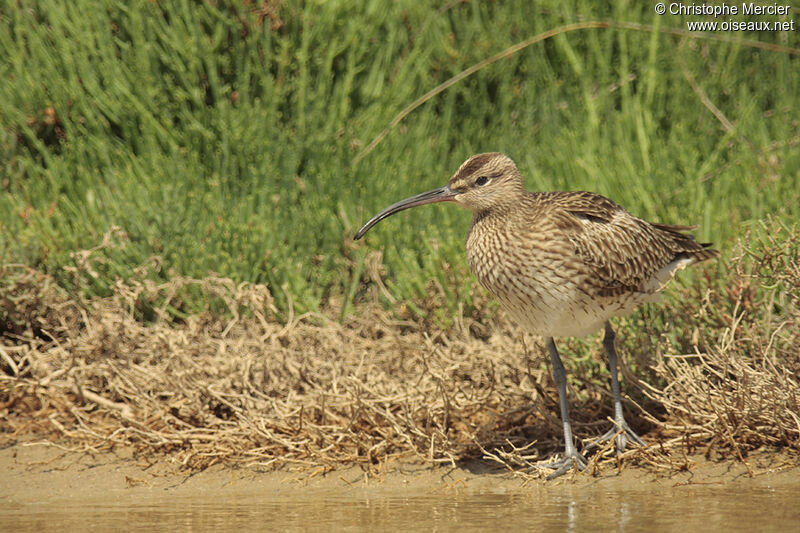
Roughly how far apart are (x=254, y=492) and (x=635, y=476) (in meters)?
1.98

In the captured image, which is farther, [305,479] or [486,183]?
[486,183]

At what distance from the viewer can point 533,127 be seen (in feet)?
28.6

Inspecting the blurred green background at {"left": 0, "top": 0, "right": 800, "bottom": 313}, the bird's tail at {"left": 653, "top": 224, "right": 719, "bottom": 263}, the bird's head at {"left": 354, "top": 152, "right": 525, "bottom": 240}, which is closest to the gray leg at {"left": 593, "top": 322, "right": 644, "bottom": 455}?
the bird's tail at {"left": 653, "top": 224, "right": 719, "bottom": 263}

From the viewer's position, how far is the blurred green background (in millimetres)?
7016

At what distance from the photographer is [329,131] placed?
7.80 meters

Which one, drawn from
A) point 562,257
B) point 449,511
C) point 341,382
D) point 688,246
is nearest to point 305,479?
point 341,382

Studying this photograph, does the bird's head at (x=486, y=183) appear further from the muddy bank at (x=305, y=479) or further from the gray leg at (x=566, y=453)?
the muddy bank at (x=305, y=479)

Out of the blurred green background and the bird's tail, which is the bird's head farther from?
the blurred green background

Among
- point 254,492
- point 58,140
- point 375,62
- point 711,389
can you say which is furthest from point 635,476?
point 58,140

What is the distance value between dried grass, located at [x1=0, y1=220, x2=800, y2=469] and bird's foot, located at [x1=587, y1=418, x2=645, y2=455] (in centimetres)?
8

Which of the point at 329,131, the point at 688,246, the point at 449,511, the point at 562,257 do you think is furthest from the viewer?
the point at 329,131

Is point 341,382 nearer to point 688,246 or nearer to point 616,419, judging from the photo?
point 616,419

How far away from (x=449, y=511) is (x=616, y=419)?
1.15 meters

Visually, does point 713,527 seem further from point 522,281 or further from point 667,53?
point 667,53
